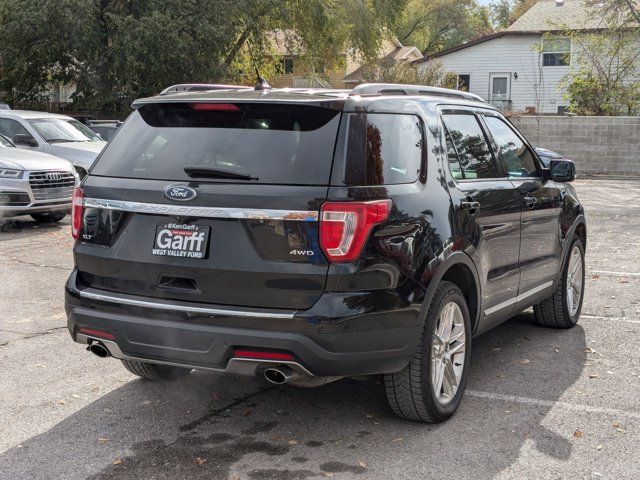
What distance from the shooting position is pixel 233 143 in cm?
435

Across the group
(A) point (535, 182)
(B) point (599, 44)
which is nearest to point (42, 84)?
(B) point (599, 44)

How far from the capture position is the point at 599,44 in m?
26.5

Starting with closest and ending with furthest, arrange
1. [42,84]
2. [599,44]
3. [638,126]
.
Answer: [638,126] → [599,44] → [42,84]

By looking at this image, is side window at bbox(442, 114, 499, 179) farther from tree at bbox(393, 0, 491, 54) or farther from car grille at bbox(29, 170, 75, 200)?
tree at bbox(393, 0, 491, 54)

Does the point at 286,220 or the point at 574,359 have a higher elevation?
the point at 286,220

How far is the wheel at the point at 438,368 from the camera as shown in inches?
Result: 180

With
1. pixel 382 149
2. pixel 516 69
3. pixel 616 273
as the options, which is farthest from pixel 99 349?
pixel 516 69

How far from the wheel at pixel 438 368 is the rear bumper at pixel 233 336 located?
0.54 ft

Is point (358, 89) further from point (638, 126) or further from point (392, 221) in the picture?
point (638, 126)

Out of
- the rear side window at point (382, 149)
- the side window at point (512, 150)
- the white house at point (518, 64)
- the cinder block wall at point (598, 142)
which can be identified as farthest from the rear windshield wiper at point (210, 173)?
the white house at point (518, 64)

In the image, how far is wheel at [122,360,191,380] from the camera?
5336 millimetres

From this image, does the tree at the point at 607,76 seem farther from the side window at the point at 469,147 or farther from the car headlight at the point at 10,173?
the side window at the point at 469,147

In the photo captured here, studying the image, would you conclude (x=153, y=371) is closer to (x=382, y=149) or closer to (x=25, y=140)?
(x=382, y=149)

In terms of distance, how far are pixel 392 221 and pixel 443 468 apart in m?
1.23
